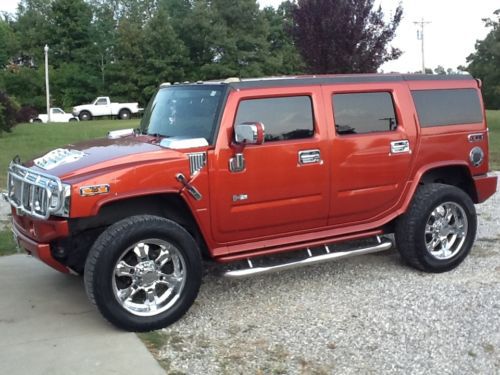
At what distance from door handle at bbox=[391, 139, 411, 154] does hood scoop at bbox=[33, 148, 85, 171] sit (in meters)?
2.70

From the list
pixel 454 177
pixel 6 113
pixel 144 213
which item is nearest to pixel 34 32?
pixel 6 113

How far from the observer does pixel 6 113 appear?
20.6 metres

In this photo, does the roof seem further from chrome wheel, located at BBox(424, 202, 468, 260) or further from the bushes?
the bushes

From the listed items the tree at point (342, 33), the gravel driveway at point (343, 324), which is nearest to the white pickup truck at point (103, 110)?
the tree at point (342, 33)

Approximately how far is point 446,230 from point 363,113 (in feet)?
4.90

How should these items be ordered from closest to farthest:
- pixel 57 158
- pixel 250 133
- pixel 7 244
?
pixel 250 133 < pixel 57 158 < pixel 7 244

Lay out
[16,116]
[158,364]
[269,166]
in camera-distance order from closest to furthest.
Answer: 1. [158,364]
2. [269,166]
3. [16,116]

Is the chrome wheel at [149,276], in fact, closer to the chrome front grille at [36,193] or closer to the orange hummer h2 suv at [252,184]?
the orange hummer h2 suv at [252,184]

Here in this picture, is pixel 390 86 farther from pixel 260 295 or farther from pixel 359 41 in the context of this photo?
pixel 359 41

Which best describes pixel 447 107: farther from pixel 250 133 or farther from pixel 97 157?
pixel 97 157

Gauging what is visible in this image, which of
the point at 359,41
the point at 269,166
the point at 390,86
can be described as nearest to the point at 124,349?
the point at 269,166

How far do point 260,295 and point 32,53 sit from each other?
193 feet

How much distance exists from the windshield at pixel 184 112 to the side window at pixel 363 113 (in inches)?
43.6

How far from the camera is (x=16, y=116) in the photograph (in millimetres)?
21875
